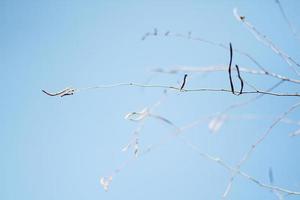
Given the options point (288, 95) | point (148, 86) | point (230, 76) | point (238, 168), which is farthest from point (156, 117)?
point (288, 95)

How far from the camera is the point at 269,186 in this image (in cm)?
140

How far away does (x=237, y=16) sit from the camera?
3.91ft

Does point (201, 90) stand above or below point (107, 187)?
above

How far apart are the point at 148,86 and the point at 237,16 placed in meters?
0.40

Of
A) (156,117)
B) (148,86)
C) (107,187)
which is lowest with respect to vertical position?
(107,187)

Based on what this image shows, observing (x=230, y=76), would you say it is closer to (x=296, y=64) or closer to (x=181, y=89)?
(x=181, y=89)

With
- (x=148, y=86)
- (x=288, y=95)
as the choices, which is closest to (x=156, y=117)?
(x=148, y=86)

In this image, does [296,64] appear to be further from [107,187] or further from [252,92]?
[107,187]

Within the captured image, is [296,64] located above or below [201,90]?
above

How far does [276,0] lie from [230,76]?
1.18 feet

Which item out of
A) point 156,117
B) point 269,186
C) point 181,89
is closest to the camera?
point 156,117

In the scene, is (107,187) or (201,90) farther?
(107,187)

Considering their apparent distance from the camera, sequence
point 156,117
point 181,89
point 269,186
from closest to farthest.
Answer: point 156,117 < point 181,89 < point 269,186

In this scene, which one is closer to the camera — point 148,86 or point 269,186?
point 148,86
